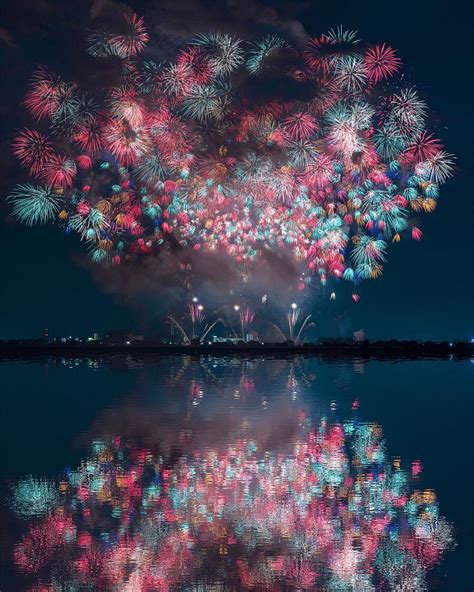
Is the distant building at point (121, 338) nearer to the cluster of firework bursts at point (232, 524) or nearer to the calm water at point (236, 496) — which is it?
the calm water at point (236, 496)

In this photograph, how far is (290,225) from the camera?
143 ft

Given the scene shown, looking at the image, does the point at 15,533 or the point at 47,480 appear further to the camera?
the point at 47,480

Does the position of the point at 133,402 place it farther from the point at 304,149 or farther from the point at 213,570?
the point at 213,570

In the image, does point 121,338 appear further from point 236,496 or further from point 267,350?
A: point 236,496

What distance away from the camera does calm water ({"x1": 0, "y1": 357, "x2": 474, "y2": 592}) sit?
34.7ft

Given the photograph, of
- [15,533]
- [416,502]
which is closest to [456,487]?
[416,502]

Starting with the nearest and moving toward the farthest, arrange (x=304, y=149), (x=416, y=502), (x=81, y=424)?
(x=416, y=502) → (x=81, y=424) → (x=304, y=149)

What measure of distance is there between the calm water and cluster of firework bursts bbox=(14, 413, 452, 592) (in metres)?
0.03

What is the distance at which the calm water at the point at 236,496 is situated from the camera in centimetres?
1058

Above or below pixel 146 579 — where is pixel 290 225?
above

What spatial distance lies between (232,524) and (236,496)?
5.92 ft

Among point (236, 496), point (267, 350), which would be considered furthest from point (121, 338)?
point (236, 496)

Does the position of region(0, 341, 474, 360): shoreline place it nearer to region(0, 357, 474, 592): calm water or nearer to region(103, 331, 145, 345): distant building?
region(103, 331, 145, 345): distant building

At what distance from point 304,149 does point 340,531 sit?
24699 millimetres
